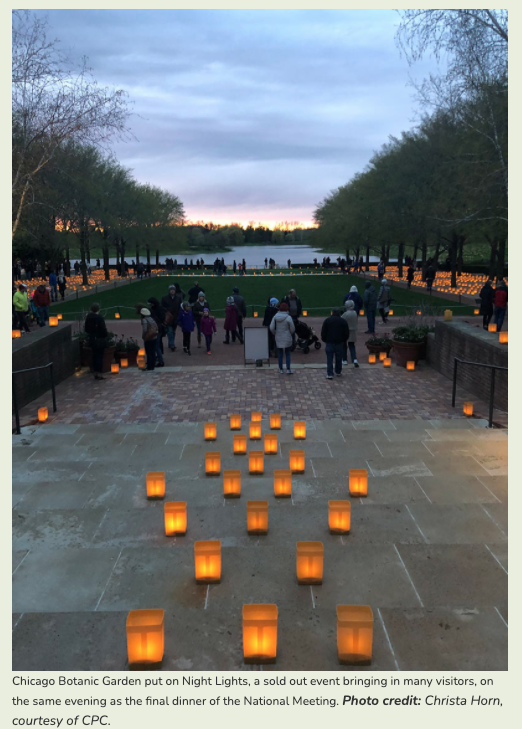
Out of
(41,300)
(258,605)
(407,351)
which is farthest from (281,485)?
(41,300)

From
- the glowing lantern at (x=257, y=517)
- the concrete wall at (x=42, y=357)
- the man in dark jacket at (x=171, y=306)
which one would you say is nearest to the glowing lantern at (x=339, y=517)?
the glowing lantern at (x=257, y=517)

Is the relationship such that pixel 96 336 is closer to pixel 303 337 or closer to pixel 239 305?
pixel 239 305

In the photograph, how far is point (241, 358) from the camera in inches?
586

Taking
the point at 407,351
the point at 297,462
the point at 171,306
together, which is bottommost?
the point at 297,462

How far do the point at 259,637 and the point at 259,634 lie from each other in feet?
0.08

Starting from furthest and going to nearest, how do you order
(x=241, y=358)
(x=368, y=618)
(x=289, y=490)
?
1. (x=241, y=358)
2. (x=289, y=490)
3. (x=368, y=618)

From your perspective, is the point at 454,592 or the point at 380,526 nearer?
the point at 454,592

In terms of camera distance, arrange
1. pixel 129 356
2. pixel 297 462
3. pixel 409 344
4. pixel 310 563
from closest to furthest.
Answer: pixel 310 563 < pixel 297 462 < pixel 409 344 < pixel 129 356

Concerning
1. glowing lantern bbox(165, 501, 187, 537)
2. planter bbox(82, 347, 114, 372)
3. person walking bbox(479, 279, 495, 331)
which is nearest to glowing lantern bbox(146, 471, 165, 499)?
glowing lantern bbox(165, 501, 187, 537)

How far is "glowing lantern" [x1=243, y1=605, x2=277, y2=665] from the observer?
3.30 m

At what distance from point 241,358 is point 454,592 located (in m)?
11.1

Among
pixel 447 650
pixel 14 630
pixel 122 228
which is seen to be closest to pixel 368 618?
pixel 447 650

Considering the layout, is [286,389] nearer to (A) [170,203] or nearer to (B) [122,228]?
(B) [122,228]

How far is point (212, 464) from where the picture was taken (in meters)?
6.51
